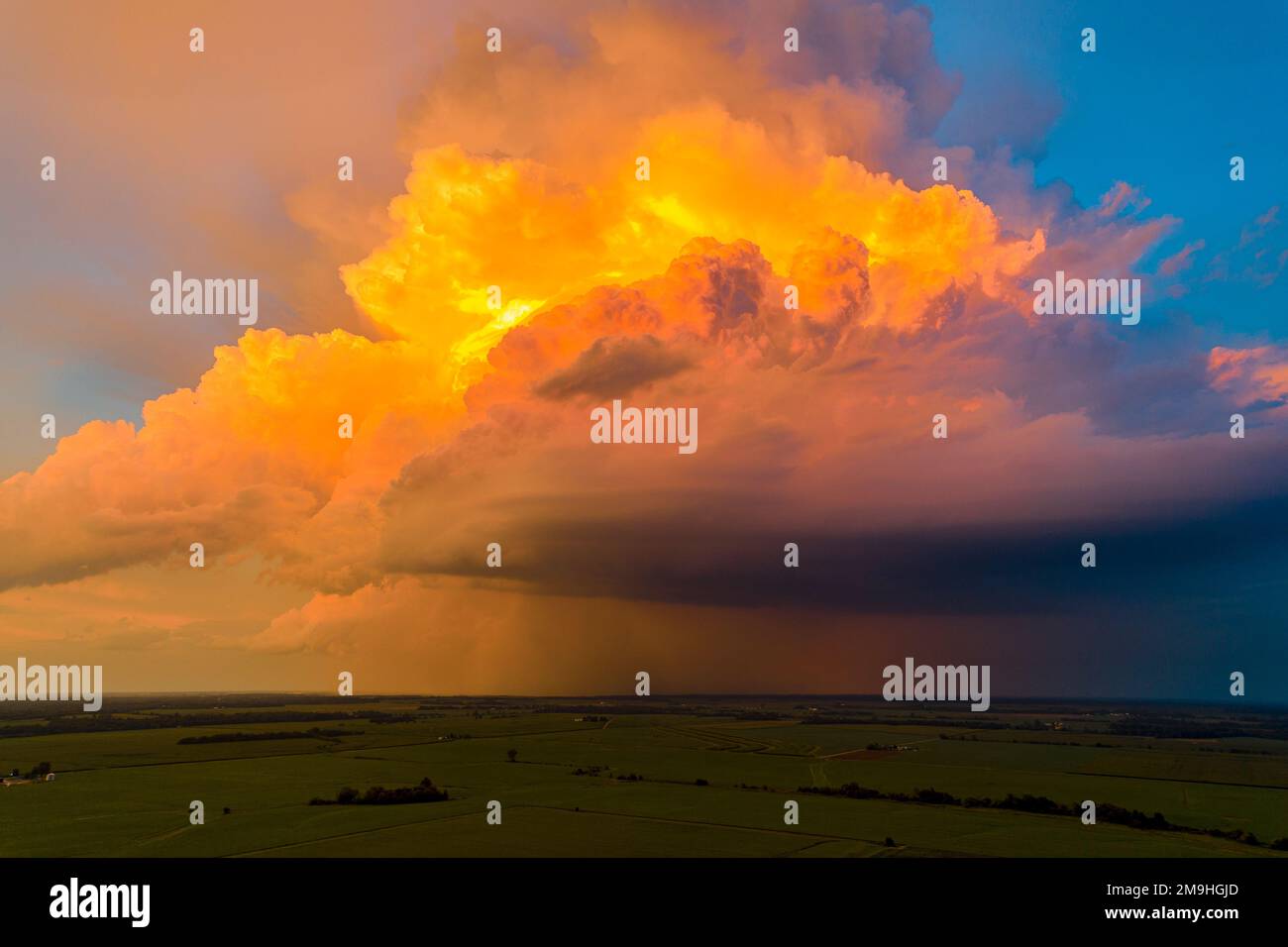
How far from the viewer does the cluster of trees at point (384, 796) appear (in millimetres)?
118000

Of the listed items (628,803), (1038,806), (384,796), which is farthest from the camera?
(1038,806)

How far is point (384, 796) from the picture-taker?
393ft

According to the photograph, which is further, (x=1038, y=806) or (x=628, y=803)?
(x=1038, y=806)

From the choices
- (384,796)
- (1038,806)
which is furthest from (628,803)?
(1038,806)

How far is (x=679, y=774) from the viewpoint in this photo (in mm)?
150625

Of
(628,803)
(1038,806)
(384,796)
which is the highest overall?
(384,796)

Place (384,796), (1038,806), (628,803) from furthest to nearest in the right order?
(1038,806)
(384,796)
(628,803)

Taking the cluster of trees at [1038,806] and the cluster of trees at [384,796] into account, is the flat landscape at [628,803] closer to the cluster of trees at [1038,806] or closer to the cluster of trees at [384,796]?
the cluster of trees at [1038,806]

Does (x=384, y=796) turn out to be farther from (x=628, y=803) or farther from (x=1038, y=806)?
(x=1038, y=806)
